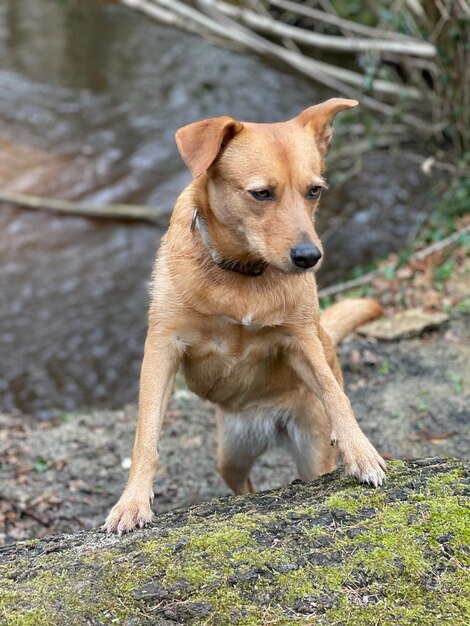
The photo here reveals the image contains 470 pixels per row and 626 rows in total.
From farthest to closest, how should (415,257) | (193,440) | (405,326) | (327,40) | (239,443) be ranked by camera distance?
(327,40)
(415,257)
(405,326)
(193,440)
(239,443)

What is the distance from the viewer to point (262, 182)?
332 centimetres

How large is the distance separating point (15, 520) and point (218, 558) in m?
2.68

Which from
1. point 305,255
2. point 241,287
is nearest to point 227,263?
point 241,287

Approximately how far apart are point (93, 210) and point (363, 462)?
8388 mm

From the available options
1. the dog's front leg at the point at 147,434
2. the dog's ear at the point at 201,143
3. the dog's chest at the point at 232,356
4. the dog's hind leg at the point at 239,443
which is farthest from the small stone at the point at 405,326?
the dog's ear at the point at 201,143

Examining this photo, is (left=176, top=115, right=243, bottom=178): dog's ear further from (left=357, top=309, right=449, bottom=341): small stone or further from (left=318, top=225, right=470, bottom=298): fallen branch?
(left=318, top=225, right=470, bottom=298): fallen branch

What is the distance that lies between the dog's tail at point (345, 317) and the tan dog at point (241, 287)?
0.80 m

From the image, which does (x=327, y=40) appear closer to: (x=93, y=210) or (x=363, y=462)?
(x=93, y=210)

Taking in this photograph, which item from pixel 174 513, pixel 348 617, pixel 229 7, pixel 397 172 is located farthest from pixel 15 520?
pixel 397 172

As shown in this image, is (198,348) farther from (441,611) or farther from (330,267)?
(330,267)

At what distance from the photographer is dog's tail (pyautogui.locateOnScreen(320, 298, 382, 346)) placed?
4.73m

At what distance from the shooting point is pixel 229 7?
10.7 meters

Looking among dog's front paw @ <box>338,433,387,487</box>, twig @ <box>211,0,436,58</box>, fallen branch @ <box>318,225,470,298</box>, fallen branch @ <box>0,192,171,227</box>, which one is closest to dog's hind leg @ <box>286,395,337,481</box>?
dog's front paw @ <box>338,433,387,487</box>

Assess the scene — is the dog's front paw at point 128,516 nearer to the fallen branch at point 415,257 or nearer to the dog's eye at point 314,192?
the dog's eye at point 314,192
